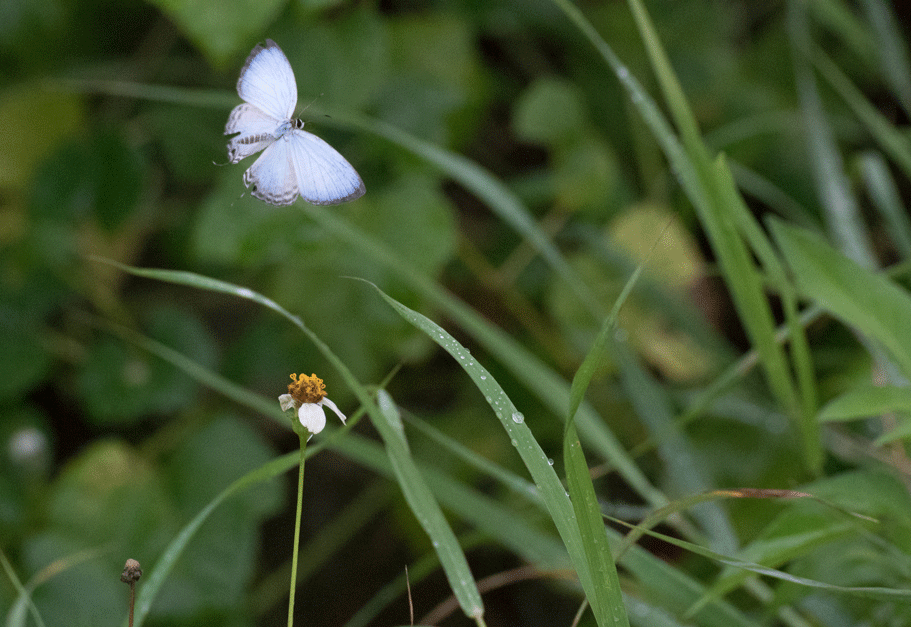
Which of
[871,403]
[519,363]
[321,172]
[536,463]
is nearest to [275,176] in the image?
[321,172]

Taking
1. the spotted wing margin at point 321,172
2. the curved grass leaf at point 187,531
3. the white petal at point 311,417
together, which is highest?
the spotted wing margin at point 321,172

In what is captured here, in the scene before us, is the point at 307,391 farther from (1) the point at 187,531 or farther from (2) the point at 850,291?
(2) the point at 850,291

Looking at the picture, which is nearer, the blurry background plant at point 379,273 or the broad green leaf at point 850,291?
the broad green leaf at point 850,291

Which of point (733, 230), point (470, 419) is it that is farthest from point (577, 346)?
point (733, 230)

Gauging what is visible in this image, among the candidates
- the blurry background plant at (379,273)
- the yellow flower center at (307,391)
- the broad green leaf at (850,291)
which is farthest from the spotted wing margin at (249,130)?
the broad green leaf at (850,291)

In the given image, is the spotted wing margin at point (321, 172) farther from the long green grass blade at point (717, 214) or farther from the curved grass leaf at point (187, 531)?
the long green grass blade at point (717, 214)
